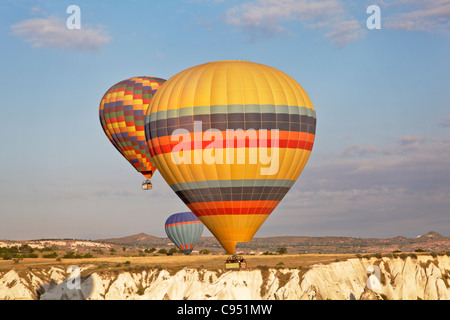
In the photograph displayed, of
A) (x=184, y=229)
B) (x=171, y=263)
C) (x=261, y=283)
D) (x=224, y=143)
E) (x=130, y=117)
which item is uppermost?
(x=130, y=117)

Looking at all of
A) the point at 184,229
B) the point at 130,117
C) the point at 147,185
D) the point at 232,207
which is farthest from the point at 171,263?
the point at 232,207

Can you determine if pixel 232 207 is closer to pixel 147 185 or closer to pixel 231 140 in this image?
pixel 231 140

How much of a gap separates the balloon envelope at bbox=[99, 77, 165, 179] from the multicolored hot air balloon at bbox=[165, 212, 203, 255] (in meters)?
29.7

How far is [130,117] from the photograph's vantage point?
74.7 metres

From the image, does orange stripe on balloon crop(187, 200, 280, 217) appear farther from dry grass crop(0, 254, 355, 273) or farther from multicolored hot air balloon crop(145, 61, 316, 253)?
dry grass crop(0, 254, 355, 273)

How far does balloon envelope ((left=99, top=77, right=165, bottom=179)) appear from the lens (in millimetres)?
74750

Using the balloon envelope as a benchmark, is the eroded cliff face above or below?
below

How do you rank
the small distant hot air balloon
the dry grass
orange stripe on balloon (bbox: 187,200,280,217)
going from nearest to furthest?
orange stripe on balloon (bbox: 187,200,280,217) < the dry grass < the small distant hot air balloon

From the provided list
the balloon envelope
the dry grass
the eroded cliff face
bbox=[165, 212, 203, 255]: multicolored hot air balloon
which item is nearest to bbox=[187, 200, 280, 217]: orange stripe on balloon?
the eroded cliff face

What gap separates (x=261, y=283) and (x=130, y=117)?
24.2 metres

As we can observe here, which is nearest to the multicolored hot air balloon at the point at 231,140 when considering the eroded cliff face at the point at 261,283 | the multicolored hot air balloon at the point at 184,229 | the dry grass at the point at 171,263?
the eroded cliff face at the point at 261,283

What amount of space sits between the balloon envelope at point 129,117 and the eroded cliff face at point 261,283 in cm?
1370
